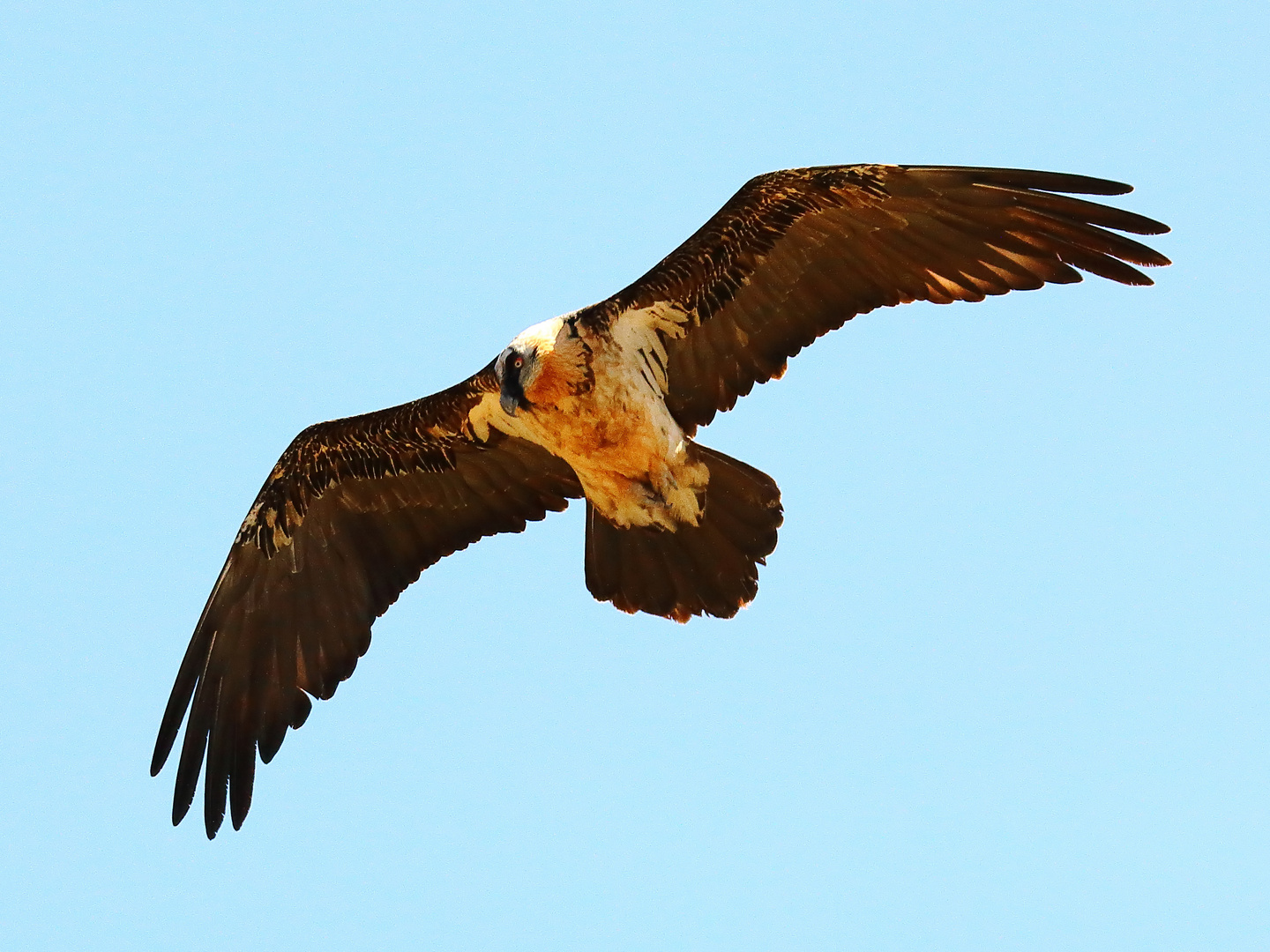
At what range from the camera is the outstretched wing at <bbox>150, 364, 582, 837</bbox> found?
10.3 metres

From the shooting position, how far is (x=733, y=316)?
959 centimetres

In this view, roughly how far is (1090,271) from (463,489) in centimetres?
421

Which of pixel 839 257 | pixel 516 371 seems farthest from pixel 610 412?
pixel 839 257

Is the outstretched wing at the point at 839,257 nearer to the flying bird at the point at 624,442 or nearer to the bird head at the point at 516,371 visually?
the flying bird at the point at 624,442

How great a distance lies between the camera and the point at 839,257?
9.37 meters

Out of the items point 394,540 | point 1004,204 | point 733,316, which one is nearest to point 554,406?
point 733,316

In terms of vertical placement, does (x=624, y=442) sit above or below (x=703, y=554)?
above

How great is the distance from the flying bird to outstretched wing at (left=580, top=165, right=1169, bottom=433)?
1cm

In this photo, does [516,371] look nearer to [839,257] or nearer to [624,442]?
[624,442]

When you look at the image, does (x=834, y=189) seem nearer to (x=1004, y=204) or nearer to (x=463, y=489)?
(x=1004, y=204)

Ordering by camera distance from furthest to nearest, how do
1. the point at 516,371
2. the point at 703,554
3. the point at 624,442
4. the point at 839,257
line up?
the point at 703,554
the point at 624,442
the point at 839,257
the point at 516,371

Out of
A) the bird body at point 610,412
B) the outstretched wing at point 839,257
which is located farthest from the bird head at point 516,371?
the outstretched wing at point 839,257

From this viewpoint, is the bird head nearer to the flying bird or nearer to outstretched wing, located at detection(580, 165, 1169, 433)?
the flying bird

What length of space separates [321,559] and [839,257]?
3.96 metres
